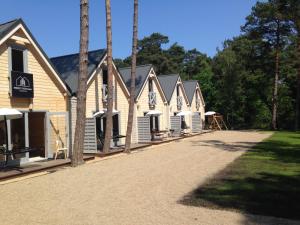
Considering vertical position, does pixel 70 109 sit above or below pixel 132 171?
above

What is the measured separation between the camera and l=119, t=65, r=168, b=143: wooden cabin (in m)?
24.0

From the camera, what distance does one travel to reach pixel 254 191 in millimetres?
8367

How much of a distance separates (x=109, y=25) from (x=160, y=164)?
7847 mm

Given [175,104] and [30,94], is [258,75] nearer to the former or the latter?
[175,104]

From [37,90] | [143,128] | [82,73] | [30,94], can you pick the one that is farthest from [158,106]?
[30,94]

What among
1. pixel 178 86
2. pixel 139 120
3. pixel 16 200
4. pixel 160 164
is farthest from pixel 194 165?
pixel 178 86

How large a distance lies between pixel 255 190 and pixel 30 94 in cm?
997

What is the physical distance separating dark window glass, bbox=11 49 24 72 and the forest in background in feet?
75.3

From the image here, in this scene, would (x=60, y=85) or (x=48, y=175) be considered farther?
(x=60, y=85)

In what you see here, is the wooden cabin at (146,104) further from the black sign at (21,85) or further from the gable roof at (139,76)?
the black sign at (21,85)

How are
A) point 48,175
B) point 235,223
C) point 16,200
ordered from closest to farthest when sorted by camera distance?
point 235,223
point 16,200
point 48,175

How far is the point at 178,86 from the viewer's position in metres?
33.6

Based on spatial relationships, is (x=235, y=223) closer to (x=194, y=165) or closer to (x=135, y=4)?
(x=194, y=165)

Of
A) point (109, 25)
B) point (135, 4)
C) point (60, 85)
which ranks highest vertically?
point (135, 4)
